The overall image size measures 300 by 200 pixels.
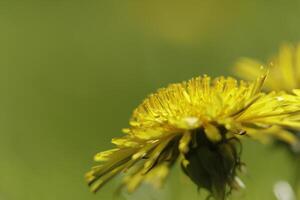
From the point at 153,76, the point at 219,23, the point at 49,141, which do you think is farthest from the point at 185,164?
the point at 219,23

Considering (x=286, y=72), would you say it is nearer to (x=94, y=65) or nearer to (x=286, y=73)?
(x=286, y=73)

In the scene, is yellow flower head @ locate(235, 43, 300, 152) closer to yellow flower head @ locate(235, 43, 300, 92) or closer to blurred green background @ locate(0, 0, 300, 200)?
yellow flower head @ locate(235, 43, 300, 92)

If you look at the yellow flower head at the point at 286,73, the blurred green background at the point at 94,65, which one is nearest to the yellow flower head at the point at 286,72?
the yellow flower head at the point at 286,73

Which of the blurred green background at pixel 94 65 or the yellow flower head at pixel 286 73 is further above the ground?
the yellow flower head at pixel 286 73

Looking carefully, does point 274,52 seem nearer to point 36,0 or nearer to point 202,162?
point 36,0

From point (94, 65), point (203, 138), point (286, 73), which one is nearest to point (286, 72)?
point (286, 73)

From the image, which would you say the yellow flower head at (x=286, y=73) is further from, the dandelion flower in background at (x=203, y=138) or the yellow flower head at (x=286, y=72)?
the dandelion flower in background at (x=203, y=138)
